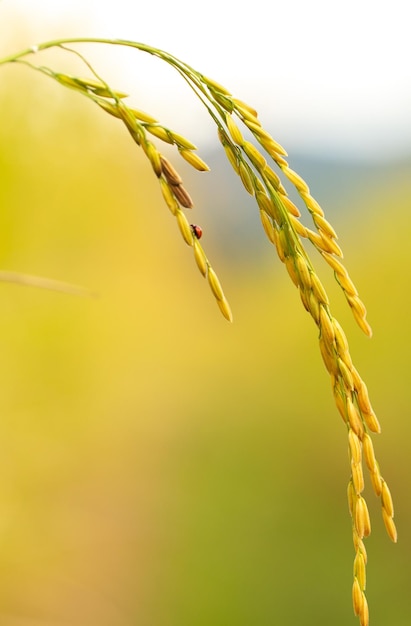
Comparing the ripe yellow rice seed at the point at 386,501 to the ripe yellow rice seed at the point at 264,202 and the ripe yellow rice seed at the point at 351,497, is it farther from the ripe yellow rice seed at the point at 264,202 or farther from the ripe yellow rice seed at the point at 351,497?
the ripe yellow rice seed at the point at 264,202

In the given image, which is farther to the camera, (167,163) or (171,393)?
(171,393)

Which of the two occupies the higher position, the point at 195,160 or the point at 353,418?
the point at 195,160

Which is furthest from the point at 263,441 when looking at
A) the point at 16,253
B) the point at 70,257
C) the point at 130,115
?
the point at 130,115

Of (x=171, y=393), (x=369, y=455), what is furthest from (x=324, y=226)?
(x=171, y=393)

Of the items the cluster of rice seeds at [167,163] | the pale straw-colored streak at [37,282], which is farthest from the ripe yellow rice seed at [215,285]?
the pale straw-colored streak at [37,282]

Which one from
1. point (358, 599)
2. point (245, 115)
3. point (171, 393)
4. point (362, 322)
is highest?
point (245, 115)

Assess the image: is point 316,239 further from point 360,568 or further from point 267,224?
point 360,568

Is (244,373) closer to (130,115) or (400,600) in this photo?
(400,600)
